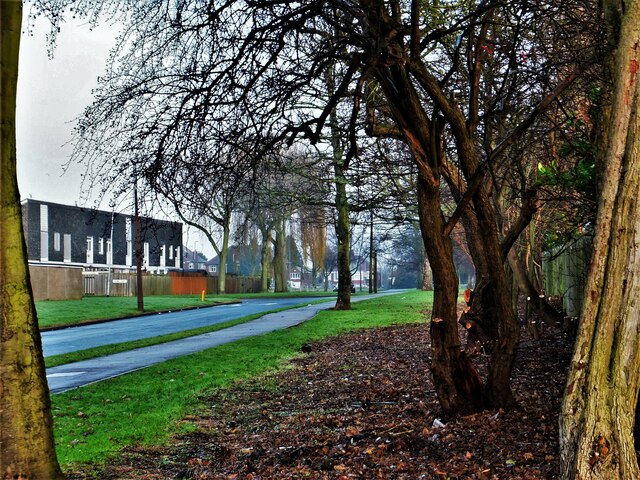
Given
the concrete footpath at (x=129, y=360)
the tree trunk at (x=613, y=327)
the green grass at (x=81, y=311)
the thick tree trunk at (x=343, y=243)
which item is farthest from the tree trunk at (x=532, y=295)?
the green grass at (x=81, y=311)

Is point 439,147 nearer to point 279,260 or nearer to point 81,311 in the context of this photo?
point 81,311

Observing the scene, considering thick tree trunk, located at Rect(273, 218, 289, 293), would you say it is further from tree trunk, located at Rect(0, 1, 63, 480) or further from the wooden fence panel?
tree trunk, located at Rect(0, 1, 63, 480)

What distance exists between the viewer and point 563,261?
14.6m

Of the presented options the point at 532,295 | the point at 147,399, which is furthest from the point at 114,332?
the point at 532,295

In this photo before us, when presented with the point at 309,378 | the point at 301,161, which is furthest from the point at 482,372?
the point at 301,161

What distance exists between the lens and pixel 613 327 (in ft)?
Answer: 13.1

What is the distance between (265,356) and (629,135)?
1114cm

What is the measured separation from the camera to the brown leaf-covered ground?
5.59 meters

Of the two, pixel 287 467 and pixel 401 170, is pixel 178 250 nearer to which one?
pixel 401 170

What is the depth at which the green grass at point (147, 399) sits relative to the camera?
7.38 m

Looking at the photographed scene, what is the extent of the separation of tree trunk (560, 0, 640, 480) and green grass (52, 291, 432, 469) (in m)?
4.53

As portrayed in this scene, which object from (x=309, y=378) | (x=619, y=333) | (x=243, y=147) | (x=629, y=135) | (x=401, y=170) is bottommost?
(x=309, y=378)

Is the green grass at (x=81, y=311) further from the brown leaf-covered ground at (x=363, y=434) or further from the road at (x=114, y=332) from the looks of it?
the brown leaf-covered ground at (x=363, y=434)

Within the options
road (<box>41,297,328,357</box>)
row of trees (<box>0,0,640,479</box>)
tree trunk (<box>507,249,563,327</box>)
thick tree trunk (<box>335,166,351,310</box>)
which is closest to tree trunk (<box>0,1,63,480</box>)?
row of trees (<box>0,0,640,479</box>)
